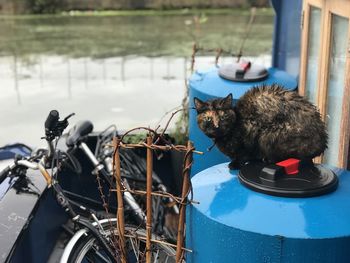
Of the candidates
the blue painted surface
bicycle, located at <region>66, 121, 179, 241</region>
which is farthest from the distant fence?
bicycle, located at <region>66, 121, 179, 241</region>

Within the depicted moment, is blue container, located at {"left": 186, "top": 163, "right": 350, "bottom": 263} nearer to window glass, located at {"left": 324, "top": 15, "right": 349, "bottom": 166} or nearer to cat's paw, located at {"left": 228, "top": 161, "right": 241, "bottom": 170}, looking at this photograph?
cat's paw, located at {"left": 228, "top": 161, "right": 241, "bottom": 170}

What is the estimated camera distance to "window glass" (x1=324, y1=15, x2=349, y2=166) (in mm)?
2968

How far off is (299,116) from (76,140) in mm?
2070

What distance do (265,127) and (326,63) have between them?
3.55 feet

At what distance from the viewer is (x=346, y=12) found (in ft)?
9.00

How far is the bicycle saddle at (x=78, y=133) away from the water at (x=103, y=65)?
1978mm

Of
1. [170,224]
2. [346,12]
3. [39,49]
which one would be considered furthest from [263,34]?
[346,12]

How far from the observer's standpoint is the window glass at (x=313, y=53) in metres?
3.49

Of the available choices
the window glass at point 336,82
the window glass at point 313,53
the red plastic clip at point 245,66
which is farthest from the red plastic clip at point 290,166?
the red plastic clip at point 245,66

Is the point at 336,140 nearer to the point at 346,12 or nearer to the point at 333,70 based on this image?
the point at 333,70

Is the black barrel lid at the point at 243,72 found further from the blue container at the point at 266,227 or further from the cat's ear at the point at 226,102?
the blue container at the point at 266,227

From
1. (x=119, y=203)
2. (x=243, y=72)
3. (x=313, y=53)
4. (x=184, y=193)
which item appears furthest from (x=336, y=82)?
(x=119, y=203)

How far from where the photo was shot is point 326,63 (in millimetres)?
3145

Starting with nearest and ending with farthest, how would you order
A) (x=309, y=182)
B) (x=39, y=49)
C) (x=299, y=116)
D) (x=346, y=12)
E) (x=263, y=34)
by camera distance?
1. (x=309, y=182)
2. (x=299, y=116)
3. (x=346, y=12)
4. (x=39, y=49)
5. (x=263, y=34)
